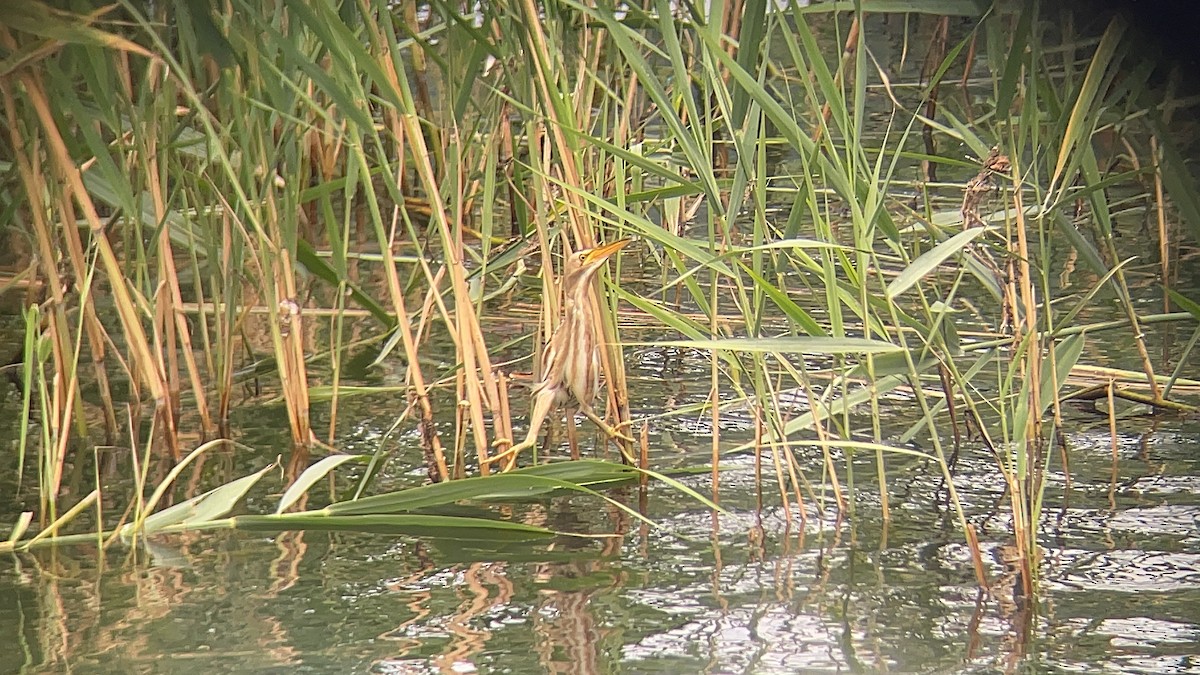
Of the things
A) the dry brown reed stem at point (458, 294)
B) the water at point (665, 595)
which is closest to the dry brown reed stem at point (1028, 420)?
the water at point (665, 595)

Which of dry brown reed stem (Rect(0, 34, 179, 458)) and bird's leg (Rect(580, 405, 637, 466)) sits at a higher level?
dry brown reed stem (Rect(0, 34, 179, 458))

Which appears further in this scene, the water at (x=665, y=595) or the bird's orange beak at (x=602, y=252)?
the bird's orange beak at (x=602, y=252)

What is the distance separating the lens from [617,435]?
2115 millimetres

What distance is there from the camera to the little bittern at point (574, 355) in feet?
6.70

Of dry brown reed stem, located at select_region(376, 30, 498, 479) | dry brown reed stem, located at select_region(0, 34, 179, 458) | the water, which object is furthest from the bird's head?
dry brown reed stem, located at select_region(0, 34, 179, 458)

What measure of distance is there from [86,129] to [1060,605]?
1201mm

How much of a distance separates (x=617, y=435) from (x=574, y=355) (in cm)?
12

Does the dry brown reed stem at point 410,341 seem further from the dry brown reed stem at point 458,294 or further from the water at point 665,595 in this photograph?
the water at point 665,595

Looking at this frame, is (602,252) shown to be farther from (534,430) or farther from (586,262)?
(534,430)

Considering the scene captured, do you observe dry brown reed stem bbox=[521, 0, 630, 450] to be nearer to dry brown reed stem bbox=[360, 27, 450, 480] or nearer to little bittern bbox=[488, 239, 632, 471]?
little bittern bbox=[488, 239, 632, 471]

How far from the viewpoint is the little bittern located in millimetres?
2043

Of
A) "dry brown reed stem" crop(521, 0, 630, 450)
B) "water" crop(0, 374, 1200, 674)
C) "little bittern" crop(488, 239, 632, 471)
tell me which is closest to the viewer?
"water" crop(0, 374, 1200, 674)

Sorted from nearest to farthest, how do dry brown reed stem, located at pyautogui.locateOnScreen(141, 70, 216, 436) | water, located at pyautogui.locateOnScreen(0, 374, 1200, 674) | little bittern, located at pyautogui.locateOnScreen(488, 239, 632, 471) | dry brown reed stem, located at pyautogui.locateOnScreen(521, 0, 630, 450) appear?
water, located at pyautogui.locateOnScreen(0, 374, 1200, 674)
dry brown reed stem, located at pyautogui.locateOnScreen(521, 0, 630, 450)
little bittern, located at pyautogui.locateOnScreen(488, 239, 632, 471)
dry brown reed stem, located at pyautogui.locateOnScreen(141, 70, 216, 436)

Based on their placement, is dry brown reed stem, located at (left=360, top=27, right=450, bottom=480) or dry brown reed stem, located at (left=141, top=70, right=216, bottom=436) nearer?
dry brown reed stem, located at (left=360, top=27, right=450, bottom=480)
